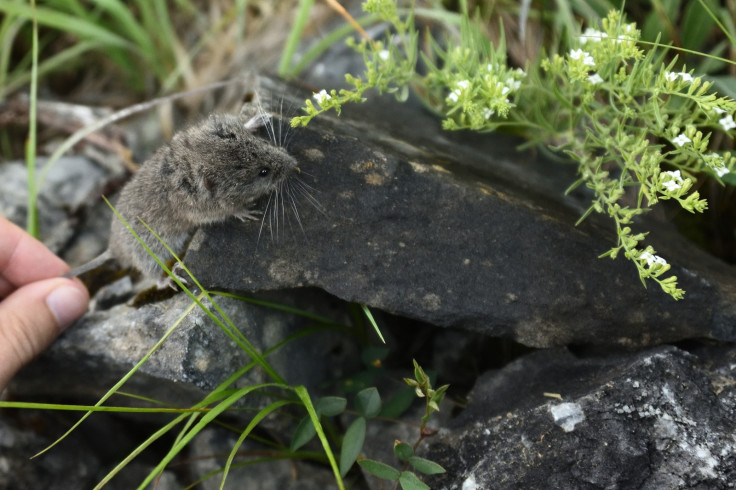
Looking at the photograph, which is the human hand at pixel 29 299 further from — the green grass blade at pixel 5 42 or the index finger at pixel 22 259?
the green grass blade at pixel 5 42

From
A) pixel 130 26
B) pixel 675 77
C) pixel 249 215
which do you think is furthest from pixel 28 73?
pixel 675 77

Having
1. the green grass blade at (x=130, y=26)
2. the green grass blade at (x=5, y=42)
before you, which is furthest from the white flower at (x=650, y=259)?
the green grass blade at (x=5, y=42)

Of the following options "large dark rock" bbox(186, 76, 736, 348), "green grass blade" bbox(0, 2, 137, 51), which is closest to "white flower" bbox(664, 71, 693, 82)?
"large dark rock" bbox(186, 76, 736, 348)

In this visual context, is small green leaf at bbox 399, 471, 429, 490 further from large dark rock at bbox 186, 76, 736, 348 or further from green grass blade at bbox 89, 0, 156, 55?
green grass blade at bbox 89, 0, 156, 55

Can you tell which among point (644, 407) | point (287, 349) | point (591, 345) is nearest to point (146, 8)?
point (287, 349)

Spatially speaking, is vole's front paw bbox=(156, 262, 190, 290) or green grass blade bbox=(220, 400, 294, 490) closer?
green grass blade bbox=(220, 400, 294, 490)

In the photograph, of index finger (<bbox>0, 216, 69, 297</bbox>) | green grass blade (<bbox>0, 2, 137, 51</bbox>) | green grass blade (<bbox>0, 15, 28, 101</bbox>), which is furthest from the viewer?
green grass blade (<bbox>0, 15, 28, 101</bbox>)

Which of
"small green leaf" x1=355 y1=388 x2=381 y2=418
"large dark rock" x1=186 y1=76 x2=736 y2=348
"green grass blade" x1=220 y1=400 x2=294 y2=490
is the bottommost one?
"small green leaf" x1=355 y1=388 x2=381 y2=418
